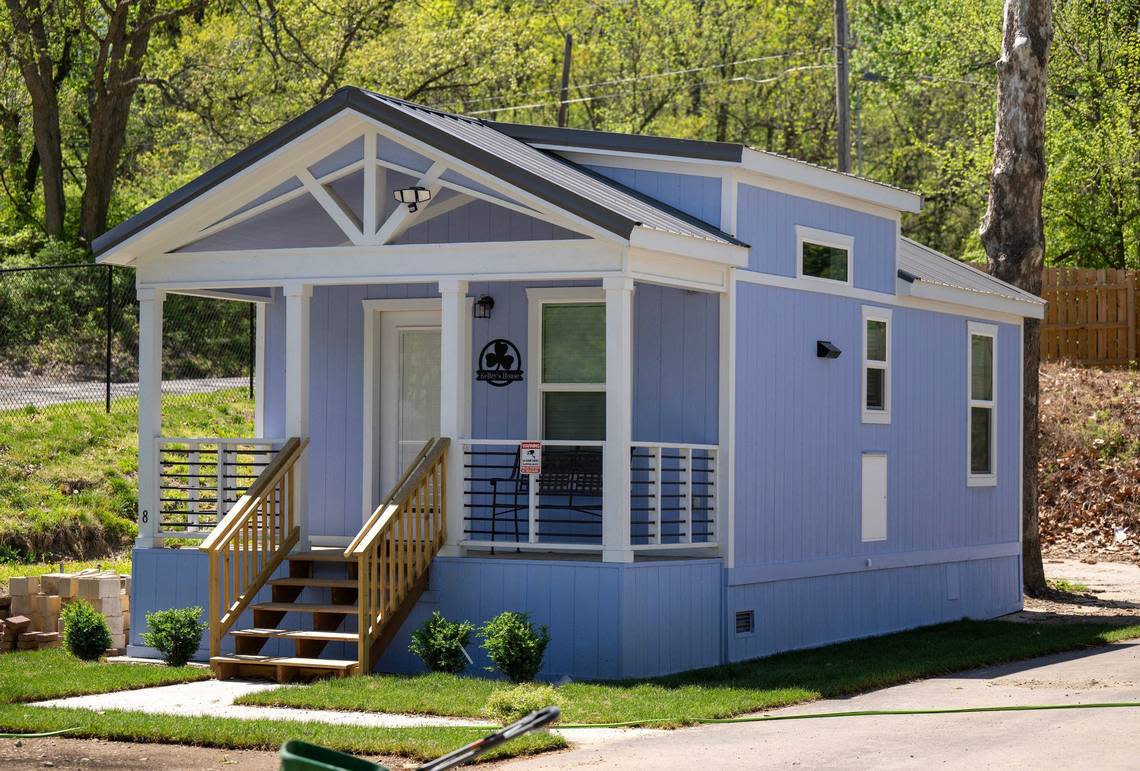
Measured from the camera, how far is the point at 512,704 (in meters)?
9.25

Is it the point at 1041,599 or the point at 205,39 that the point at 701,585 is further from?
the point at 205,39

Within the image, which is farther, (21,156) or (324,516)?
(21,156)

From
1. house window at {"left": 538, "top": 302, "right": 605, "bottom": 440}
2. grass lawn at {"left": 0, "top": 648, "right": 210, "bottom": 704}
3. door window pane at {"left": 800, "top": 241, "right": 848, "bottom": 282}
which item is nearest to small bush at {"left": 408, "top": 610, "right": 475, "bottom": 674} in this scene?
grass lawn at {"left": 0, "top": 648, "right": 210, "bottom": 704}

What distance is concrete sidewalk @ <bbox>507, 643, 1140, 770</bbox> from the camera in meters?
8.20

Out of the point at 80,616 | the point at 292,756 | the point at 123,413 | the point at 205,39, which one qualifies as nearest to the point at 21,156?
the point at 205,39

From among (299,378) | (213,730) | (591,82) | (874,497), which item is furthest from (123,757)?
(591,82)

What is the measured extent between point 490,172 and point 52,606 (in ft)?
18.4

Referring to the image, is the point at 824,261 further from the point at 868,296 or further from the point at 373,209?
the point at 373,209

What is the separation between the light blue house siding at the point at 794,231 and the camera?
13.2 m

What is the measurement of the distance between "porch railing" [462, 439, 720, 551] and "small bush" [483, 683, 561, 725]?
9.99ft

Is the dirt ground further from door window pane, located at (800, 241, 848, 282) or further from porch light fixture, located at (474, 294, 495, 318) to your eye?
door window pane, located at (800, 241, 848, 282)

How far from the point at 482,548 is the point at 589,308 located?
229cm

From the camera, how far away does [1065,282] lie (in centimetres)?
2905

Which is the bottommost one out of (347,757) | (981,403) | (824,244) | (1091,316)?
(347,757)
